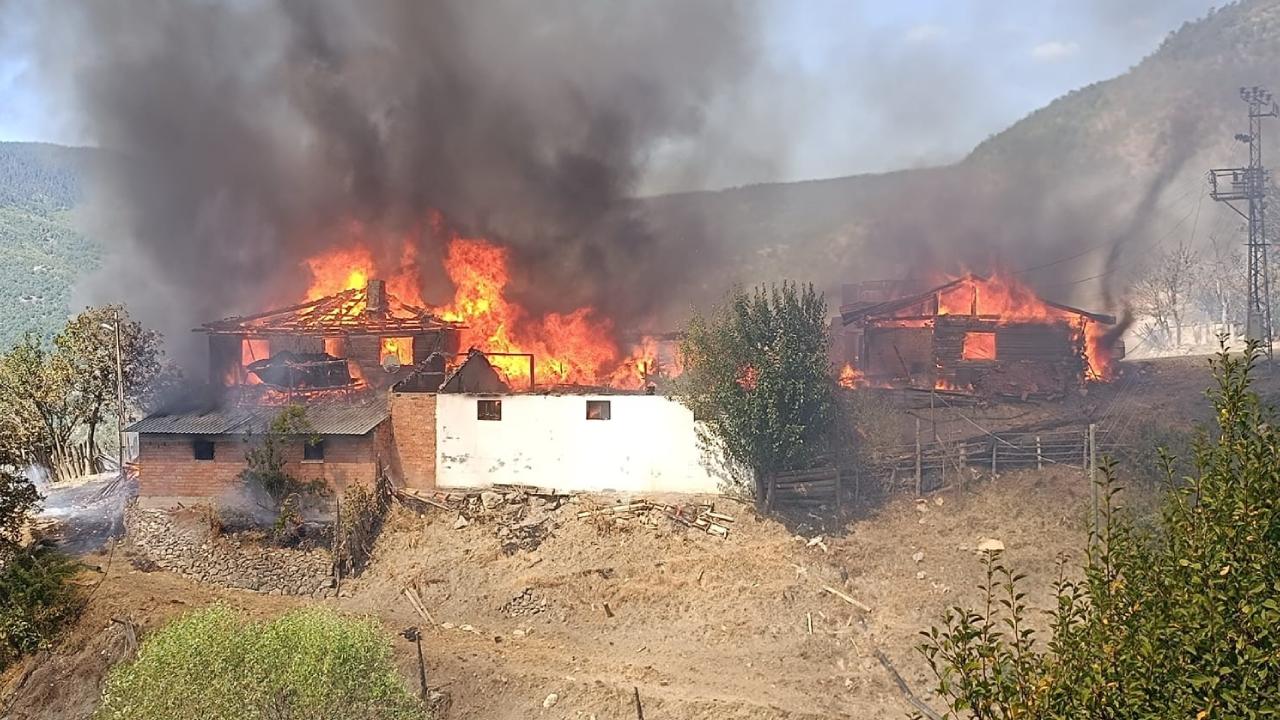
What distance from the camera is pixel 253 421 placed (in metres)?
29.2

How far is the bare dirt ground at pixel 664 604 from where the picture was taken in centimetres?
2072

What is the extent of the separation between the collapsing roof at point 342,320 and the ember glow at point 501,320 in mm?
3702

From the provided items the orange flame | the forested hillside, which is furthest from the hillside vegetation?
the orange flame

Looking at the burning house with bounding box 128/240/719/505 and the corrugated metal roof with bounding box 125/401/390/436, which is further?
the burning house with bounding box 128/240/719/505

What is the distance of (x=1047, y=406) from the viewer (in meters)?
33.0

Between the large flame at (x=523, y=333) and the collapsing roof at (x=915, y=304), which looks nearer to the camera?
the collapsing roof at (x=915, y=304)

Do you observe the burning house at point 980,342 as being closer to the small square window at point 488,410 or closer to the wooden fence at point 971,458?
the wooden fence at point 971,458

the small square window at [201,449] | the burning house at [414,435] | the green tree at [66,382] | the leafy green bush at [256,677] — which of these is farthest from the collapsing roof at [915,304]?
the green tree at [66,382]

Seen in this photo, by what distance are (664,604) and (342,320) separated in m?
19.3

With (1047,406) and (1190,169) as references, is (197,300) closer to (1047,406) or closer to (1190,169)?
(1047,406)

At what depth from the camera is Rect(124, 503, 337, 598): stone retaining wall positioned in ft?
84.5

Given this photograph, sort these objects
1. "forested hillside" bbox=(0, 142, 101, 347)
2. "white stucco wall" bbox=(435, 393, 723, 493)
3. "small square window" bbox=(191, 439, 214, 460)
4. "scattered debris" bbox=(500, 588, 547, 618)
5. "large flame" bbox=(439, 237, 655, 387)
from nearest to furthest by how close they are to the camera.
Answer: "scattered debris" bbox=(500, 588, 547, 618) < "white stucco wall" bbox=(435, 393, 723, 493) < "small square window" bbox=(191, 439, 214, 460) < "large flame" bbox=(439, 237, 655, 387) < "forested hillside" bbox=(0, 142, 101, 347)

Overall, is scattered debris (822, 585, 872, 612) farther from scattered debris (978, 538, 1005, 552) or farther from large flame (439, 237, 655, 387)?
large flame (439, 237, 655, 387)

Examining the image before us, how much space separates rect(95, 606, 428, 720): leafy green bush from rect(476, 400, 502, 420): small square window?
12.7 metres
